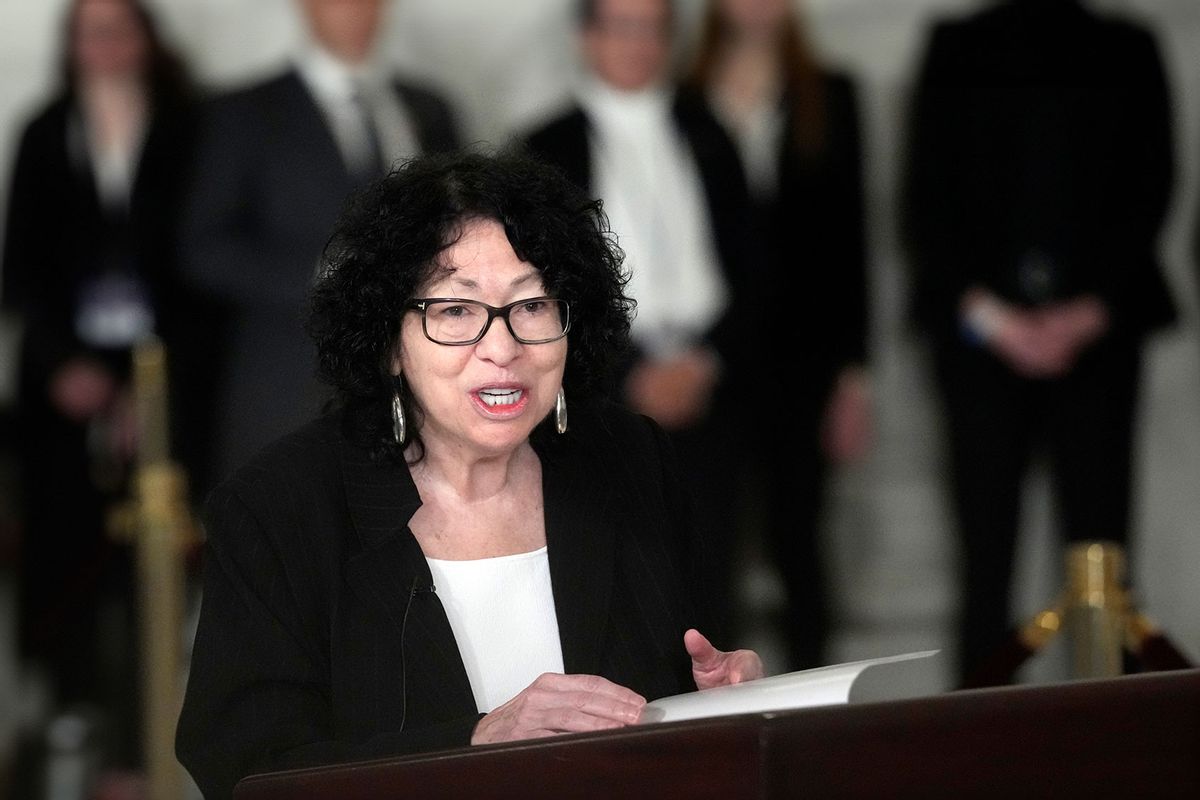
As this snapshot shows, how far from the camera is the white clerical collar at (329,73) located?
16.9 feet

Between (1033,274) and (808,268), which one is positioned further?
(808,268)

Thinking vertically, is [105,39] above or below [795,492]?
above

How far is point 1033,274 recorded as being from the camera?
536 centimetres

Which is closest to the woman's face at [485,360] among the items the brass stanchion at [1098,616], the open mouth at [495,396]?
the open mouth at [495,396]

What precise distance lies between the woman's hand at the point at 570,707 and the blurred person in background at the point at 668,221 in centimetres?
330

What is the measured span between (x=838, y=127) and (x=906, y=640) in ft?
5.96

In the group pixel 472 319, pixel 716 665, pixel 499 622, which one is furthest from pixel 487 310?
pixel 716 665

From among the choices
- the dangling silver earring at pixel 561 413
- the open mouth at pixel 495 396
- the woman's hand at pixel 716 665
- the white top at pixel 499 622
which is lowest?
the woman's hand at pixel 716 665

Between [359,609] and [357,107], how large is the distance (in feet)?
10.6

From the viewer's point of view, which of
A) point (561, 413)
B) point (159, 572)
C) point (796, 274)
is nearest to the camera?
point (561, 413)

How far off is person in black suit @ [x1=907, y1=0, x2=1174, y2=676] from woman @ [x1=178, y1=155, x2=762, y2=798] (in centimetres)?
309

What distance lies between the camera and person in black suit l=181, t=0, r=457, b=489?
4961 millimetres

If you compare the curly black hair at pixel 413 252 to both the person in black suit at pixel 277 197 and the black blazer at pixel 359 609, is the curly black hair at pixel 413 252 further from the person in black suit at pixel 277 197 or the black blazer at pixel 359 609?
the person in black suit at pixel 277 197

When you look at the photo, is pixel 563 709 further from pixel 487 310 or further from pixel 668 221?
pixel 668 221
